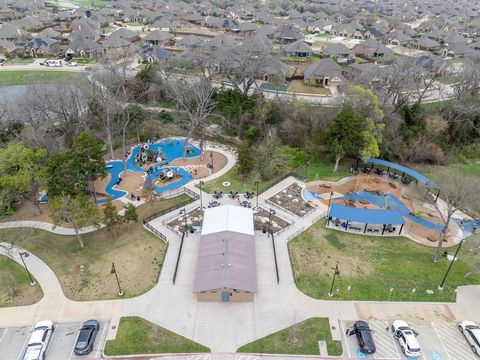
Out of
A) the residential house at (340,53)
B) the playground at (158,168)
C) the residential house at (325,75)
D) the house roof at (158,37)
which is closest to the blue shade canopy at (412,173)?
the playground at (158,168)

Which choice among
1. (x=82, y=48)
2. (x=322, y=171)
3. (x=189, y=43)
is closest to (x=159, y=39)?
(x=189, y=43)

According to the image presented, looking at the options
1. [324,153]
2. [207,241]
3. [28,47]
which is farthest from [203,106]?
[28,47]

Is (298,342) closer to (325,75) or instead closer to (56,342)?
(56,342)

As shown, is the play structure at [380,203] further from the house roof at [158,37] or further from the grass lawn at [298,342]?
the house roof at [158,37]

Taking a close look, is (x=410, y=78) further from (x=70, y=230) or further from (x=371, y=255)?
(x=70, y=230)

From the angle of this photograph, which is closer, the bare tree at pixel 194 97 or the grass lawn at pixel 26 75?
the bare tree at pixel 194 97

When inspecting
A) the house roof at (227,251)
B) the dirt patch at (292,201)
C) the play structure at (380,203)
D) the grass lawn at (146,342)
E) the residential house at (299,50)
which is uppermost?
the residential house at (299,50)
